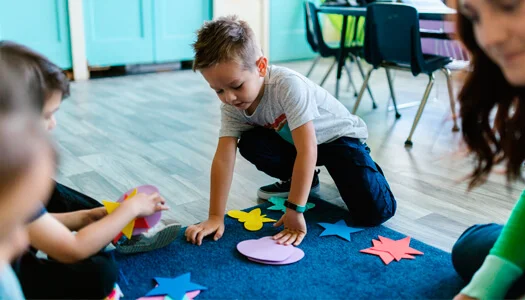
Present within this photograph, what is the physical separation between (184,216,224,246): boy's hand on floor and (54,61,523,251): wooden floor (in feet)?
0.34

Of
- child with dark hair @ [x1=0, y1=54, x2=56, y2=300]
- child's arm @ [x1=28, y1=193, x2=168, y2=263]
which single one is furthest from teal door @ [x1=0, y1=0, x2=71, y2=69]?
child with dark hair @ [x1=0, y1=54, x2=56, y2=300]

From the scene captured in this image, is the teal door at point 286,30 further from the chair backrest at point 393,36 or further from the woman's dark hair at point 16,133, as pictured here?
the woman's dark hair at point 16,133

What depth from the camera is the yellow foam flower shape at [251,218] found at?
1.47 meters

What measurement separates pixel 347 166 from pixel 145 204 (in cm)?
68

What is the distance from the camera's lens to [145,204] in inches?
42.8

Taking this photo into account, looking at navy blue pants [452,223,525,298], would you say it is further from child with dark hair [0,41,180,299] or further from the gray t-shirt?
child with dark hair [0,41,180,299]

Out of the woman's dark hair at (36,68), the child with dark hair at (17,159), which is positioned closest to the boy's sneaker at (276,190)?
the woman's dark hair at (36,68)

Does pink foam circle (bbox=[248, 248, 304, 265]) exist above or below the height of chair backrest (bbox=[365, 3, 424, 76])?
below

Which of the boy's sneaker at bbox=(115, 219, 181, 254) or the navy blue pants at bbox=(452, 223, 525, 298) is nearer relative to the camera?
the navy blue pants at bbox=(452, 223, 525, 298)

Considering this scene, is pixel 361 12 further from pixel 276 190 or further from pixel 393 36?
pixel 276 190

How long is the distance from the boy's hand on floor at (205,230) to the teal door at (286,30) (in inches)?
144

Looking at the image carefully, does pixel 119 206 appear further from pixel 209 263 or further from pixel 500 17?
pixel 500 17

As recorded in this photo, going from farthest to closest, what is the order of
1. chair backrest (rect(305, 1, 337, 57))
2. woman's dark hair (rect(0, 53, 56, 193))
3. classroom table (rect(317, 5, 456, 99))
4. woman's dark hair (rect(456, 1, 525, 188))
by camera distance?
chair backrest (rect(305, 1, 337, 57)) → classroom table (rect(317, 5, 456, 99)) → woman's dark hair (rect(456, 1, 525, 188)) → woman's dark hair (rect(0, 53, 56, 193))

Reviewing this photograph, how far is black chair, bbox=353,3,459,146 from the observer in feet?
7.60
